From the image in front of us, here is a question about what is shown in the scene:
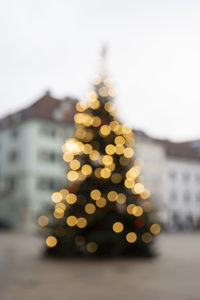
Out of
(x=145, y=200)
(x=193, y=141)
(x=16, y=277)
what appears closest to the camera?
(x=16, y=277)

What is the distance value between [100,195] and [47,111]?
32.0 m

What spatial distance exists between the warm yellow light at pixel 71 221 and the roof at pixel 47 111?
98.7 feet

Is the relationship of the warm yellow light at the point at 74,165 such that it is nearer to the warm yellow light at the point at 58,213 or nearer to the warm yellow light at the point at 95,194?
the warm yellow light at the point at 95,194

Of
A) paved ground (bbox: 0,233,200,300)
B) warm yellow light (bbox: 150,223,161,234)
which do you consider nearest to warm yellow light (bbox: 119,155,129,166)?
warm yellow light (bbox: 150,223,161,234)

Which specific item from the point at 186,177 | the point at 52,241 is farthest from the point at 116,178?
the point at 186,177

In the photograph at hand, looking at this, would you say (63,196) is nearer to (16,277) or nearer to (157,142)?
(16,277)

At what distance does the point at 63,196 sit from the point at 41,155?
1129 inches

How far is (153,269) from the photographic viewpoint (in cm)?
1050

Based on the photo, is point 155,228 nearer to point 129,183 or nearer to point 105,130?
point 129,183

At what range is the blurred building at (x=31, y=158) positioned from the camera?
39.8 meters

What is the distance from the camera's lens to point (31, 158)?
40562mm

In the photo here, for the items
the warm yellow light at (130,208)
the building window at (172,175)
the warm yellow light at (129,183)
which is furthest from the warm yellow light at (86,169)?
the building window at (172,175)

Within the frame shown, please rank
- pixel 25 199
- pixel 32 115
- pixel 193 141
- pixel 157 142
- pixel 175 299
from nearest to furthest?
pixel 175 299 → pixel 25 199 → pixel 32 115 → pixel 157 142 → pixel 193 141

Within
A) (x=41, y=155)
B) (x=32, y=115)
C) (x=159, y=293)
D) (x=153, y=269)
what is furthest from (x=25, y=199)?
(x=159, y=293)
